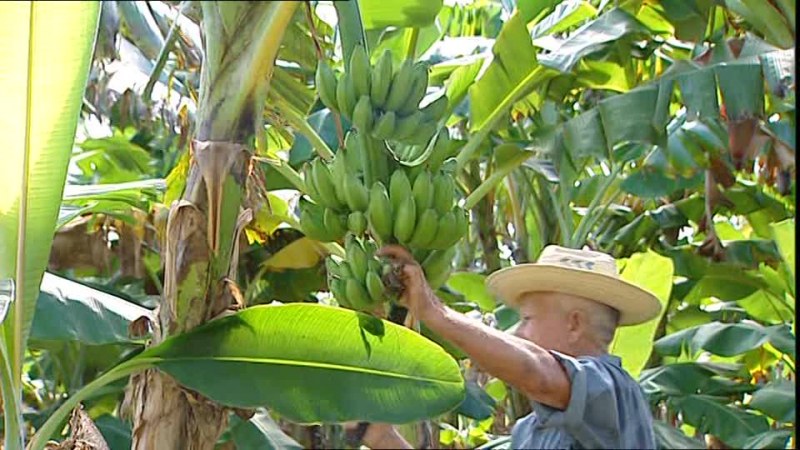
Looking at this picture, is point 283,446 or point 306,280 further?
point 306,280

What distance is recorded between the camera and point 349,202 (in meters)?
1.14

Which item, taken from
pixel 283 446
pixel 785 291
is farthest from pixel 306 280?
pixel 785 291

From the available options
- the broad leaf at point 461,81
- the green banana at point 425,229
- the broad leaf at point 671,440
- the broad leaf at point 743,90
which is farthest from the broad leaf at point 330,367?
the broad leaf at point 671,440

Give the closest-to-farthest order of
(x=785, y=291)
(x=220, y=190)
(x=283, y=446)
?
(x=220, y=190) → (x=283, y=446) → (x=785, y=291)

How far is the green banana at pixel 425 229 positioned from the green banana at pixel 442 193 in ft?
0.07

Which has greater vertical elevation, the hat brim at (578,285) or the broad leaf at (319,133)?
the broad leaf at (319,133)

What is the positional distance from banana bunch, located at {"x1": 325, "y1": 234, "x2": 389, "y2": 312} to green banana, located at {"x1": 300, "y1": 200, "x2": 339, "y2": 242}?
0.03 metres

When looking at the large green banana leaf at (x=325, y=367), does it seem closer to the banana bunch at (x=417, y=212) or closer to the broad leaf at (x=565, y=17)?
the banana bunch at (x=417, y=212)

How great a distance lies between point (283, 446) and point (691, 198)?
67.5 inches

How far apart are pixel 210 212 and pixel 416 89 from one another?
0.27m

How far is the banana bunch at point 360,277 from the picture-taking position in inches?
44.9

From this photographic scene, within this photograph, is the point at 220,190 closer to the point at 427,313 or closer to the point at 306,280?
the point at 427,313

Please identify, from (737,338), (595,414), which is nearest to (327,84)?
(595,414)

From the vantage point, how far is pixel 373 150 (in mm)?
1185
